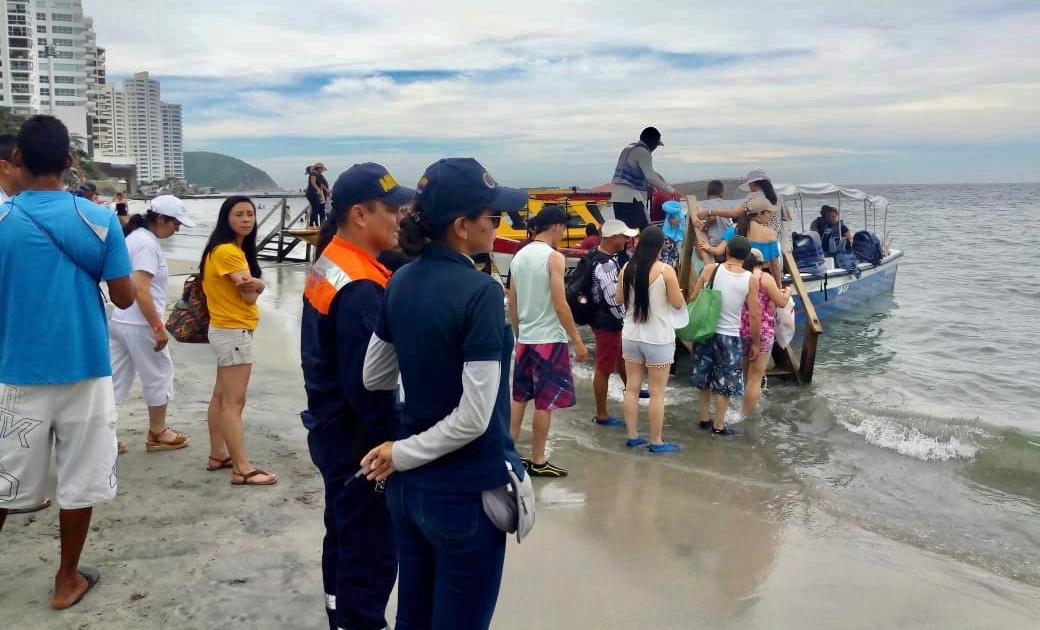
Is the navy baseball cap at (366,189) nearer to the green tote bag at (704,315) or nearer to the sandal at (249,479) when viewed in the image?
the sandal at (249,479)

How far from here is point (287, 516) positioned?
440 centimetres

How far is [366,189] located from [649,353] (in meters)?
4.15

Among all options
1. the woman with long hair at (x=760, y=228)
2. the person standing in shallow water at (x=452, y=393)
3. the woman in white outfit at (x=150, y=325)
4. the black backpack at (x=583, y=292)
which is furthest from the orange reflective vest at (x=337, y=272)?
the woman with long hair at (x=760, y=228)

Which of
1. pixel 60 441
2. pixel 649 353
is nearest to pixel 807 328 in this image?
pixel 649 353

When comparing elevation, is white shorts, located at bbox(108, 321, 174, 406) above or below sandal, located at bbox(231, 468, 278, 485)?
above

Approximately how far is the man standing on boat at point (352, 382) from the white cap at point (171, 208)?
2.39m

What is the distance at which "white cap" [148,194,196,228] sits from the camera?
4.77 meters

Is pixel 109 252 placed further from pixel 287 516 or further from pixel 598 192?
pixel 598 192

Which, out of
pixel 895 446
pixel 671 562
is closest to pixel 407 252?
pixel 671 562

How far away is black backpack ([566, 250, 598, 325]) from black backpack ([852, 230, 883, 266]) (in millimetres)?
11287

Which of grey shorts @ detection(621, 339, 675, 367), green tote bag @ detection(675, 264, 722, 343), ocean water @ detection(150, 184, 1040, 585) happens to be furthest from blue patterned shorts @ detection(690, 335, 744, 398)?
grey shorts @ detection(621, 339, 675, 367)

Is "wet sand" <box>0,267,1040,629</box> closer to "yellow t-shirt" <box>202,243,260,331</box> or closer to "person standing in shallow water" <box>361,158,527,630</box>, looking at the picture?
"yellow t-shirt" <box>202,243,260,331</box>

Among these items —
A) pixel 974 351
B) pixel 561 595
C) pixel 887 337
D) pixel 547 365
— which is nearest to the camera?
pixel 561 595

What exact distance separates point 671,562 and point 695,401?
4696mm
